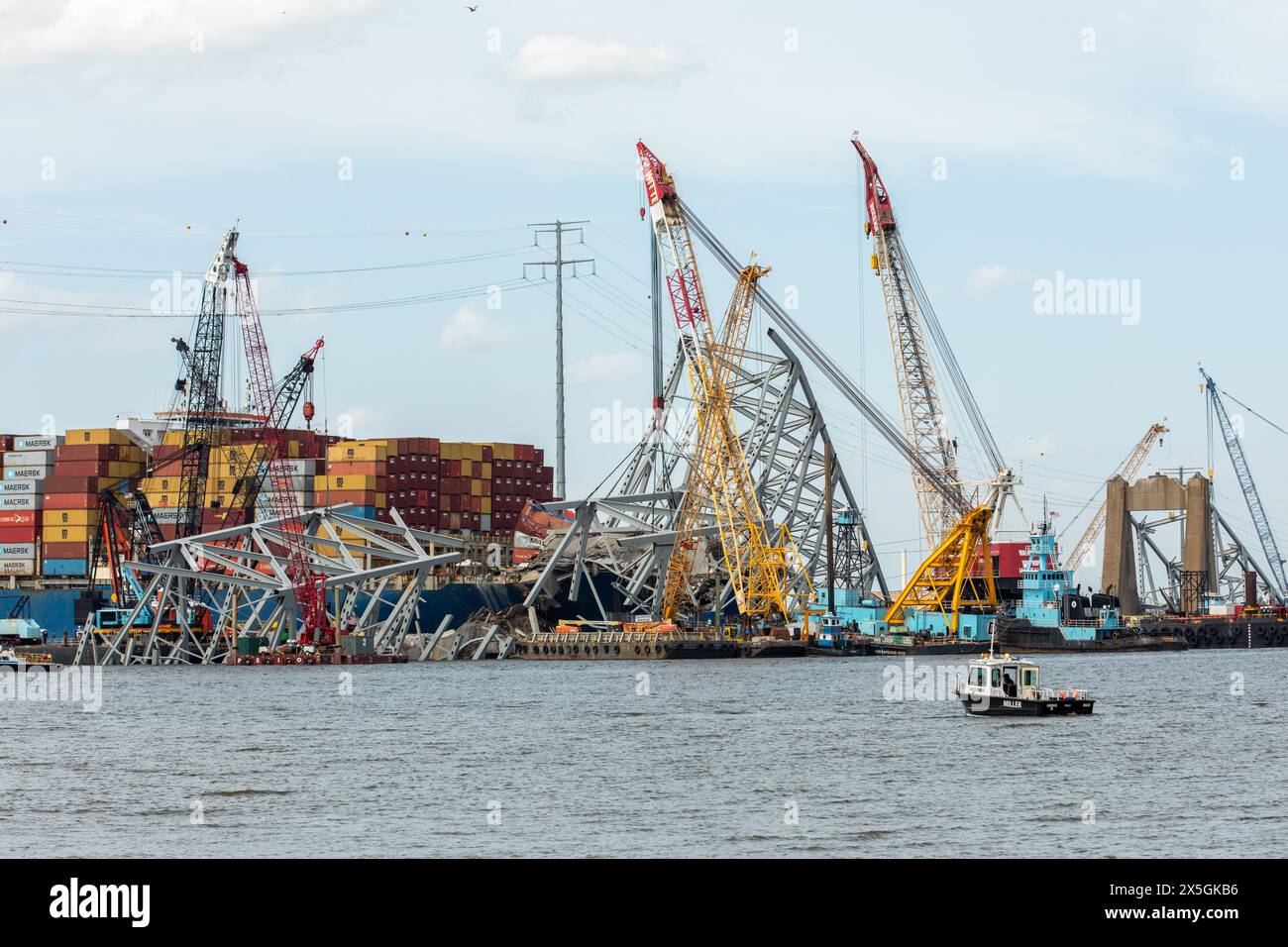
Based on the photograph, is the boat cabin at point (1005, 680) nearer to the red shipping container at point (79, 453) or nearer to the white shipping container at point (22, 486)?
the red shipping container at point (79, 453)

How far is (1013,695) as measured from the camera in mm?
64188

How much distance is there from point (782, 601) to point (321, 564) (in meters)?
37.3

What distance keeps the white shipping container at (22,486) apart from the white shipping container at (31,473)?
43 cm

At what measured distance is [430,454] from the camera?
178 m

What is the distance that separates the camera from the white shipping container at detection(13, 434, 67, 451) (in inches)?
7092

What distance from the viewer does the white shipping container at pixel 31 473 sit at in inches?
6973

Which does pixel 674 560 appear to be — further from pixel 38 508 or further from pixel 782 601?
pixel 38 508

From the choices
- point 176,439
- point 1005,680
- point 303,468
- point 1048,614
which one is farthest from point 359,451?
point 1005,680

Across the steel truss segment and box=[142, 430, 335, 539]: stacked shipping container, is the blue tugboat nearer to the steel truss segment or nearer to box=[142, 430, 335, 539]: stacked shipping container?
the steel truss segment

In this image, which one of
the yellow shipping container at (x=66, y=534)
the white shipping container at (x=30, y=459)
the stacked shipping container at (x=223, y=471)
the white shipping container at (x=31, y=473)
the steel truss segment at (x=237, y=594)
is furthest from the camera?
the white shipping container at (x=30, y=459)

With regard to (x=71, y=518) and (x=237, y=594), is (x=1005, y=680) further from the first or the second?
(x=71, y=518)

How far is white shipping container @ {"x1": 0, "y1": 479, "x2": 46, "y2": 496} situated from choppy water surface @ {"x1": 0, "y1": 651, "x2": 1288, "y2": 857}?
96460 mm
